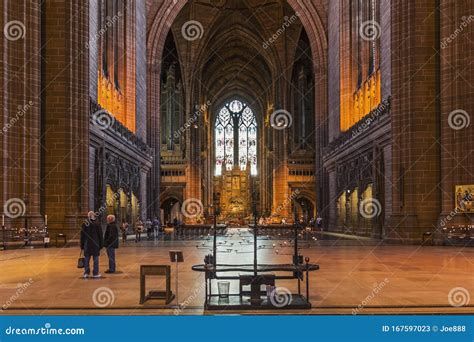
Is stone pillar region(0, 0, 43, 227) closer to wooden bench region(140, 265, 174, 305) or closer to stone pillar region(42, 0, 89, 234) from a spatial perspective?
stone pillar region(42, 0, 89, 234)

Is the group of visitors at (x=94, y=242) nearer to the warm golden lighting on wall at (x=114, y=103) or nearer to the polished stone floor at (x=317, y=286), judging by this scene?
the polished stone floor at (x=317, y=286)

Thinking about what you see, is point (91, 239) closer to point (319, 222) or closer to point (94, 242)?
point (94, 242)

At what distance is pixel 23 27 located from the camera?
24969mm

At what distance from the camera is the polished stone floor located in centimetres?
948

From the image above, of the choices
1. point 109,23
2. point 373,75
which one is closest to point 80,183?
point 109,23

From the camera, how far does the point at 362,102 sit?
38.9 meters

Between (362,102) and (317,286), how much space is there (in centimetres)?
2841

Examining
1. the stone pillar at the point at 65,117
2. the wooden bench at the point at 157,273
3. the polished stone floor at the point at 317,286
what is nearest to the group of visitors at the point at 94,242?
the polished stone floor at the point at 317,286

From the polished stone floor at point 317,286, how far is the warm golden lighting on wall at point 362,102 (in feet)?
54.0

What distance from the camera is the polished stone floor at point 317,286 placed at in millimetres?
9484

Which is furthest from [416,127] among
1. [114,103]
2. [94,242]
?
[114,103]

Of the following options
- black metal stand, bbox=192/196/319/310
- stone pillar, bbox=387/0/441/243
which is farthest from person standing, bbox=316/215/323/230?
black metal stand, bbox=192/196/319/310

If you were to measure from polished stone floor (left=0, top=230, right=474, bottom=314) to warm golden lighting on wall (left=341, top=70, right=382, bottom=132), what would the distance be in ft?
54.0

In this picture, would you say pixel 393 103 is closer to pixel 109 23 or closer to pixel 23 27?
pixel 23 27
